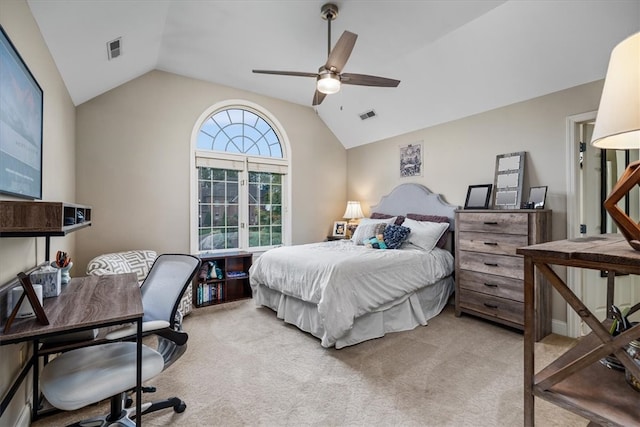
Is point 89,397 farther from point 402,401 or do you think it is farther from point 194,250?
point 194,250

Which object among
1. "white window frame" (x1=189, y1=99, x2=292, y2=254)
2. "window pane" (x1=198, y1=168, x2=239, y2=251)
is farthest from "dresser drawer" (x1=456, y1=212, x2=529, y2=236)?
"window pane" (x1=198, y1=168, x2=239, y2=251)

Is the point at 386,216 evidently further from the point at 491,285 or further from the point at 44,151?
the point at 44,151

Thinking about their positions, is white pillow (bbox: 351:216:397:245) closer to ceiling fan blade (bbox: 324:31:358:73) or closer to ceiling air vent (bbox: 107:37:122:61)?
ceiling fan blade (bbox: 324:31:358:73)

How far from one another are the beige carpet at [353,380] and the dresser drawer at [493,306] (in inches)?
A: 5.8

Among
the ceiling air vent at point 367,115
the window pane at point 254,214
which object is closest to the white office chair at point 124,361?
the window pane at point 254,214

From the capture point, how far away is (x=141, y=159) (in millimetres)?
3723

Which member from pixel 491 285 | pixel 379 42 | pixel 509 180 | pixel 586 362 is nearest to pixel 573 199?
pixel 509 180

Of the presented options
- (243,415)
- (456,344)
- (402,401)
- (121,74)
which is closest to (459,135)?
(456,344)

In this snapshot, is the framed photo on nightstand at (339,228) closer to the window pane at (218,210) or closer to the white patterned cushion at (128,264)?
the window pane at (218,210)

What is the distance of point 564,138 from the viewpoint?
299 cm

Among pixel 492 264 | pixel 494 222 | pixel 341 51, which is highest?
pixel 341 51

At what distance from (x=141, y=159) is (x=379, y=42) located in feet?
10.3

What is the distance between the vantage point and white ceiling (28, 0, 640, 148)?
233 cm

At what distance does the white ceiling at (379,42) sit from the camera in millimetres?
2328
